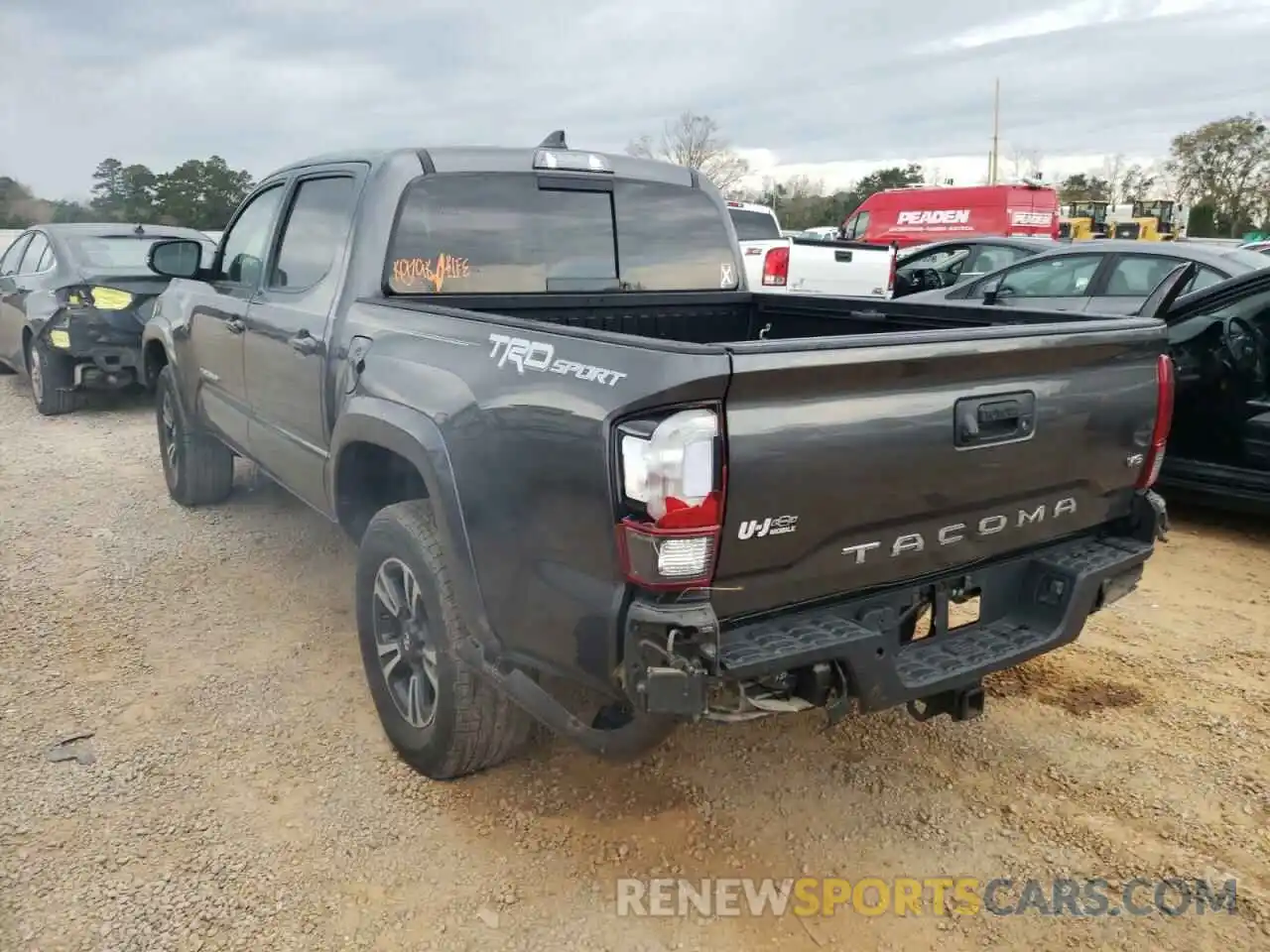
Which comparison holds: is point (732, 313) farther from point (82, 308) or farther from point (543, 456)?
point (82, 308)

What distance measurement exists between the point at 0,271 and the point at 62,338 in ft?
8.63

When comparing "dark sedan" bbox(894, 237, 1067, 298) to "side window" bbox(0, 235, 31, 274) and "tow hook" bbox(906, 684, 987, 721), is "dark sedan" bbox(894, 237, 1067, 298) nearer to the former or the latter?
"tow hook" bbox(906, 684, 987, 721)

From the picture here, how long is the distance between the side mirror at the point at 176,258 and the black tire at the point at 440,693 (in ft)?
8.18

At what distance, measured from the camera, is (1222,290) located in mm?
5504

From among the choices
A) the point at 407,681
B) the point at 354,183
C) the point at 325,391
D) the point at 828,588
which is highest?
the point at 354,183

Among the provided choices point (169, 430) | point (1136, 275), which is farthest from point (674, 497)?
point (1136, 275)

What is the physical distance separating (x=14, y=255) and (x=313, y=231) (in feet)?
24.5

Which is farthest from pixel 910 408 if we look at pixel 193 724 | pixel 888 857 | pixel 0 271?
pixel 0 271

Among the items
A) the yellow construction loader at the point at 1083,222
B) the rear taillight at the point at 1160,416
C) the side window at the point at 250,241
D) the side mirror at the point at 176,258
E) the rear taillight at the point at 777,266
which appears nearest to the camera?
the rear taillight at the point at 1160,416

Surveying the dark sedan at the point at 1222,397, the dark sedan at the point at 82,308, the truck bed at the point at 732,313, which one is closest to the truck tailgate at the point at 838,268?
the dark sedan at the point at 1222,397

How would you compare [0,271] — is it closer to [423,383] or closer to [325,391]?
[325,391]

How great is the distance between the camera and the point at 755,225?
45.5ft

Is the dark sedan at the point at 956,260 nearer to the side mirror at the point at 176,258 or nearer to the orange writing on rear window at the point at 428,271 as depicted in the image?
the side mirror at the point at 176,258

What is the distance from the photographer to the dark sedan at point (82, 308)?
323 inches
